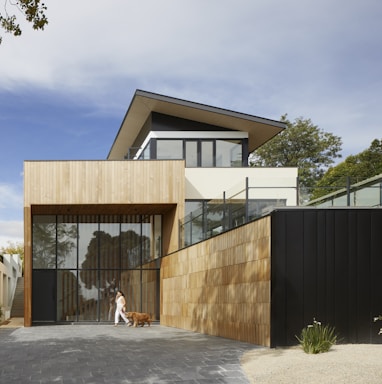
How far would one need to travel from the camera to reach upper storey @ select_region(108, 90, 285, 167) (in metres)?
24.0

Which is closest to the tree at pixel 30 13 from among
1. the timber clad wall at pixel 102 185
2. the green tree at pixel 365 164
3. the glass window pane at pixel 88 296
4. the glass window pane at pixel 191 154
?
the timber clad wall at pixel 102 185

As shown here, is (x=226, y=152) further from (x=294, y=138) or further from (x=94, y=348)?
(x=294, y=138)

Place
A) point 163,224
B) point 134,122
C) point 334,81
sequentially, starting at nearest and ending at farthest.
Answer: point 163,224 → point 134,122 → point 334,81

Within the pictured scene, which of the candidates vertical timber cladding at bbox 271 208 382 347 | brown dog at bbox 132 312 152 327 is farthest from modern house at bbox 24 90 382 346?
brown dog at bbox 132 312 152 327

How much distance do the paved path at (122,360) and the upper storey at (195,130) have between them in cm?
1058

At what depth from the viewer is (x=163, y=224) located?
78.7 ft

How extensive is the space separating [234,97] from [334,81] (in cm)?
617

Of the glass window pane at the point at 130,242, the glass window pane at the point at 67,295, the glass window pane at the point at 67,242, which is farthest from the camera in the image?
the glass window pane at the point at 130,242

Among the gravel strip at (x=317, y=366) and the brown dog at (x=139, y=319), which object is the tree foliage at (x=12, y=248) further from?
the gravel strip at (x=317, y=366)

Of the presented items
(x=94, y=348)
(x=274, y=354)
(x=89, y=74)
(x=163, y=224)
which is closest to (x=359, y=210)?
(x=274, y=354)

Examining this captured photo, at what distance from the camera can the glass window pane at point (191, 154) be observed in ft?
79.6

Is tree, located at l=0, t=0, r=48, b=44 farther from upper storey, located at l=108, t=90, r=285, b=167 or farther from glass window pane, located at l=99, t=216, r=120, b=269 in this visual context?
glass window pane, located at l=99, t=216, r=120, b=269

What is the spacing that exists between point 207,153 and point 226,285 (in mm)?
10276

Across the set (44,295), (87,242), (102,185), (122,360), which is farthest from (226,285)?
(44,295)
